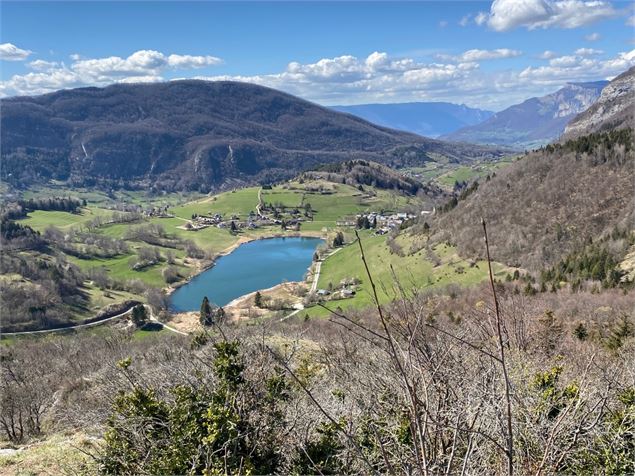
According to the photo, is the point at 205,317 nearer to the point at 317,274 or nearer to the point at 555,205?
the point at 555,205

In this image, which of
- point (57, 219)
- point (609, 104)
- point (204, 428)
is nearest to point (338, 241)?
point (57, 219)

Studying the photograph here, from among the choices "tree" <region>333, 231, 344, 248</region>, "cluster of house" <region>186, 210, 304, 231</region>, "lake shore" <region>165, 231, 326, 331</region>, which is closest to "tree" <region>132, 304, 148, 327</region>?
"lake shore" <region>165, 231, 326, 331</region>

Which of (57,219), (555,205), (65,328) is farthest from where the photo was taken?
(57,219)

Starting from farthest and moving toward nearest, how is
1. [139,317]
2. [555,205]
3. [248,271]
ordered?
[248,271] < [139,317] < [555,205]

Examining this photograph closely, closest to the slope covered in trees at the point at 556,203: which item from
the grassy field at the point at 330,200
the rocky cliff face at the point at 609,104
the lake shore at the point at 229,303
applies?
the lake shore at the point at 229,303

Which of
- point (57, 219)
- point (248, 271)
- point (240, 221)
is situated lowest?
point (248, 271)

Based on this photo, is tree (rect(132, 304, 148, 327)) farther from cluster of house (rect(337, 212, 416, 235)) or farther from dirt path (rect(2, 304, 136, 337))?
cluster of house (rect(337, 212, 416, 235))

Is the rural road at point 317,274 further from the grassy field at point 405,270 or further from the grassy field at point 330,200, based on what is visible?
the grassy field at point 330,200

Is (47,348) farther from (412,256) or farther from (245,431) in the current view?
(412,256)
